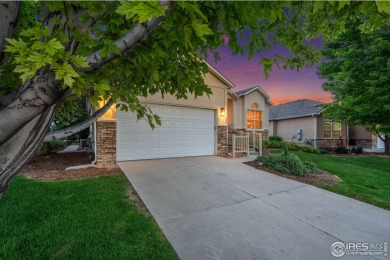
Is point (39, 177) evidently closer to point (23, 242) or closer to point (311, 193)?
point (23, 242)

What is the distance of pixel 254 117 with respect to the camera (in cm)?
1520

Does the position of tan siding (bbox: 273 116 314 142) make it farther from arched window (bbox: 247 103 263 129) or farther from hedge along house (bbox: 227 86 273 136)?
arched window (bbox: 247 103 263 129)

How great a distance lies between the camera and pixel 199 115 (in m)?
9.13

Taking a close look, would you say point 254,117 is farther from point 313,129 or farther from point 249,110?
point 313,129

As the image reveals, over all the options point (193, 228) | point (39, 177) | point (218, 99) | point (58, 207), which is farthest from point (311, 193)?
point (39, 177)

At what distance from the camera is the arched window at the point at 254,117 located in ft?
49.0

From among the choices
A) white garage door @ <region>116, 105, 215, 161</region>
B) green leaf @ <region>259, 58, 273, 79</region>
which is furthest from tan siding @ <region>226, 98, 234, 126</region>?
green leaf @ <region>259, 58, 273, 79</region>

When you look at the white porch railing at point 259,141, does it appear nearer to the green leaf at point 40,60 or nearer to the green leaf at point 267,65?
the green leaf at point 267,65

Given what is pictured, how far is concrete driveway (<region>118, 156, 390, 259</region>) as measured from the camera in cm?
250

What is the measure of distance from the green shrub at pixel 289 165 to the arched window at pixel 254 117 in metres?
7.89

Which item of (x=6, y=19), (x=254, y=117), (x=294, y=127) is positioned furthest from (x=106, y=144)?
(x=294, y=127)

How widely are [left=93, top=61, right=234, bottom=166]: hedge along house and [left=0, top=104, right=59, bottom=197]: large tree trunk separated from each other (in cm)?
551

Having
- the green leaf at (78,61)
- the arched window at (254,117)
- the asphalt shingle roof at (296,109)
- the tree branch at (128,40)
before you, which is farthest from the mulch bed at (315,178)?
the asphalt shingle roof at (296,109)

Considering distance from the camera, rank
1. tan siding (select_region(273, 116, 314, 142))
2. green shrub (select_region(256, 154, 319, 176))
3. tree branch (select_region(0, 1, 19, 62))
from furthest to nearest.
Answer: tan siding (select_region(273, 116, 314, 142)), green shrub (select_region(256, 154, 319, 176)), tree branch (select_region(0, 1, 19, 62))
